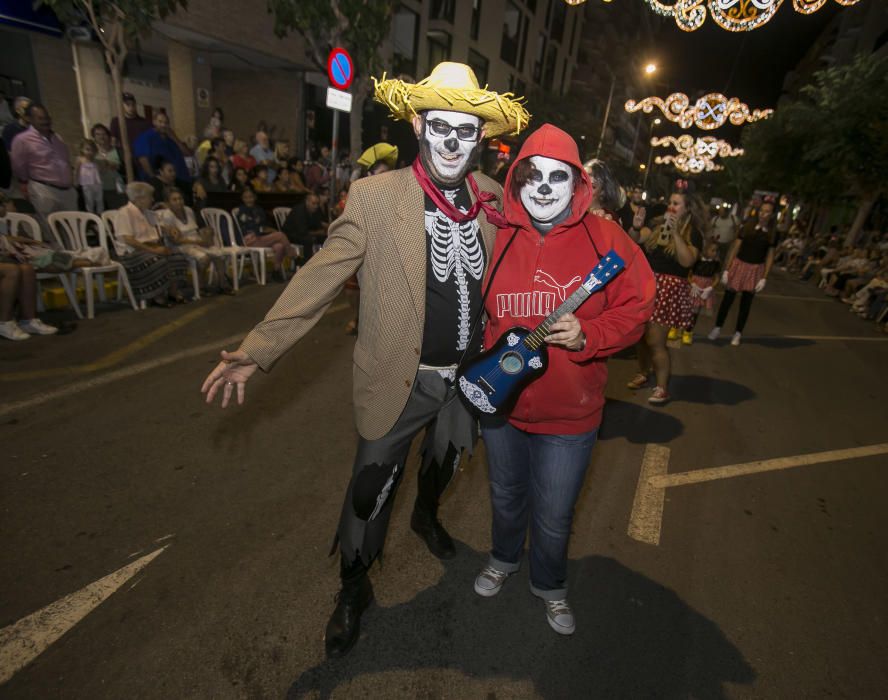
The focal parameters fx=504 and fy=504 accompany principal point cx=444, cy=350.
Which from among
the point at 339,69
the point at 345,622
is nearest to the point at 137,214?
the point at 339,69

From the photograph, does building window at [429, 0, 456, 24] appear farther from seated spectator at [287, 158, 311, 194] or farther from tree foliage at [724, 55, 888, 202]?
tree foliage at [724, 55, 888, 202]

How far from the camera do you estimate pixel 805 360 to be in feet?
24.9

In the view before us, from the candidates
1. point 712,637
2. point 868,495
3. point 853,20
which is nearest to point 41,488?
point 712,637

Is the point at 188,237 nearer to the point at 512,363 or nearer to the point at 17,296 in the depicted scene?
the point at 17,296

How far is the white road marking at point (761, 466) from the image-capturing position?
12.5 ft

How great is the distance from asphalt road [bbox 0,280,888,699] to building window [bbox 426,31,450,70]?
70.4ft

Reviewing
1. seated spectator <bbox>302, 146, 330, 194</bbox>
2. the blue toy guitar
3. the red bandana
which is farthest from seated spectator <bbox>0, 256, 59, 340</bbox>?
seated spectator <bbox>302, 146, 330, 194</bbox>

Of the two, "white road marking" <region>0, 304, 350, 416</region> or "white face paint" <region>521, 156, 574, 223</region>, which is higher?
"white face paint" <region>521, 156, 574, 223</region>

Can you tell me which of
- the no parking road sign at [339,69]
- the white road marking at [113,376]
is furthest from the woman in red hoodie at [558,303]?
the no parking road sign at [339,69]

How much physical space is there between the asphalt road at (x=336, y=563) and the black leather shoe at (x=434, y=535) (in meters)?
0.08

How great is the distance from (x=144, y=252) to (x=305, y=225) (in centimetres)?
337

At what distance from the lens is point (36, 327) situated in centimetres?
517

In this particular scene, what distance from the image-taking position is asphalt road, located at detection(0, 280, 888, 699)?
7.02 feet

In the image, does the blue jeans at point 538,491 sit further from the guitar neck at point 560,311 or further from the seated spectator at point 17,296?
the seated spectator at point 17,296
